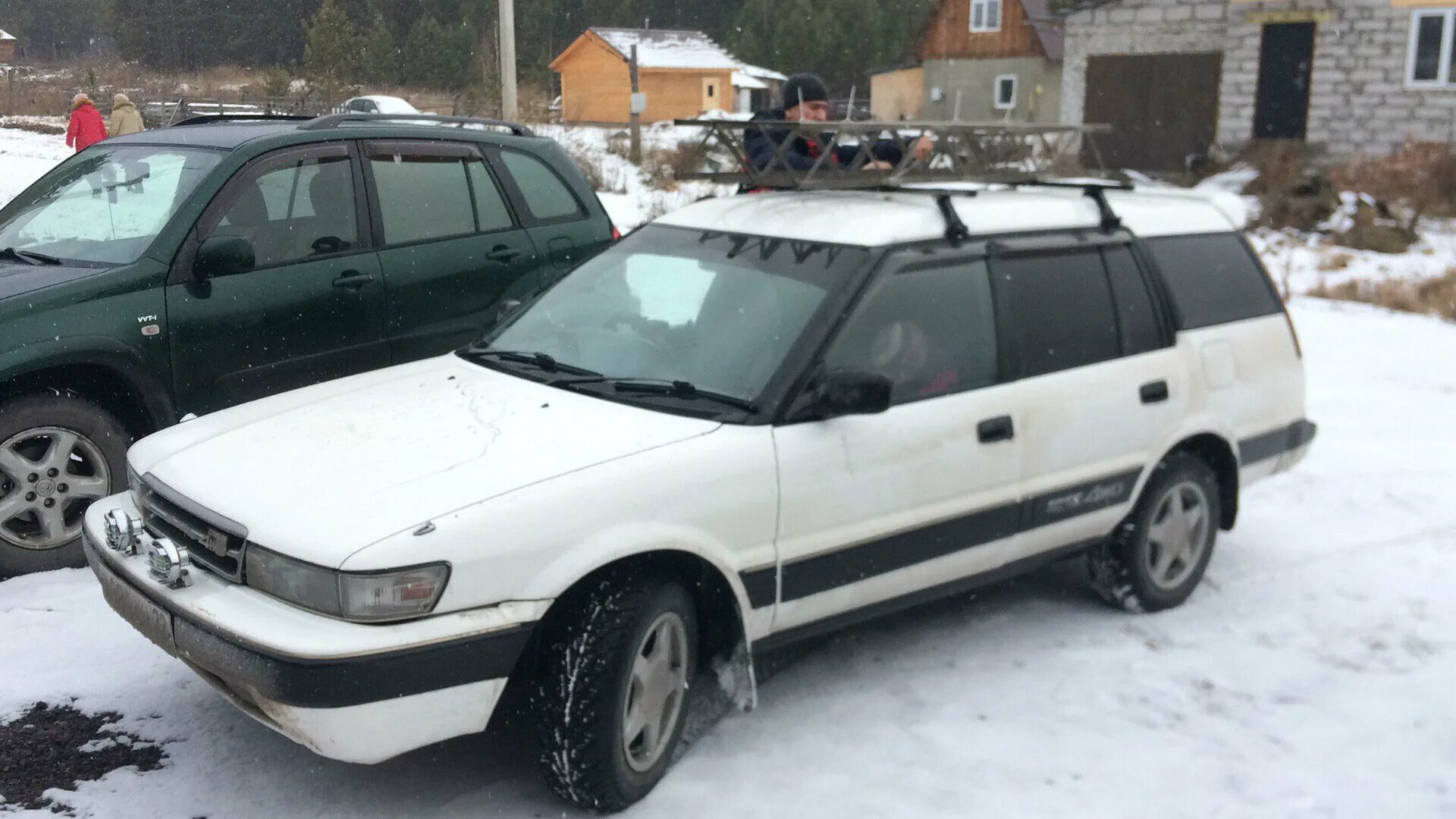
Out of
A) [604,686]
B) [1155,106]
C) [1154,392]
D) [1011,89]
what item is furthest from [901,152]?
[1011,89]

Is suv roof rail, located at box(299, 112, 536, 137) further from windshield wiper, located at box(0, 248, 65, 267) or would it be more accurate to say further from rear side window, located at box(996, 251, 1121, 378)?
rear side window, located at box(996, 251, 1121, 378)

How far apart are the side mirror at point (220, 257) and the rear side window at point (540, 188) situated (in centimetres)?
166

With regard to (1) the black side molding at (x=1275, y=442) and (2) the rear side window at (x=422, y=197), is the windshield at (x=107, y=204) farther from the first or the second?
(1) the black side molding at (x=1275, y=442)

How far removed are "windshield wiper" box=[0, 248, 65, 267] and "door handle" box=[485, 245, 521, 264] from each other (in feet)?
6.19

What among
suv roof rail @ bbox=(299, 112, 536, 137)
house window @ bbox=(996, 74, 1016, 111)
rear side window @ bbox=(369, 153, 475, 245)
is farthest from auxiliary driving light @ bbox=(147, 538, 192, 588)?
house window @ bbox=(996, 74, 1016, 111)

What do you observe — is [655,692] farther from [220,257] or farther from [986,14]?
[986,14]

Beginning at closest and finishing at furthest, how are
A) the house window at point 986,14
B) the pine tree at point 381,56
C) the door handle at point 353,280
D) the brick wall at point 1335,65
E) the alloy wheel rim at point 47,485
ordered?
the alloy wheel rim at point 47,485 < the door handle at point 353,280 < the brick wall at point 1335,65 < the house window at point 986,14 < the pine tree at point 381,56

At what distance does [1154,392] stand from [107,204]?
4.40 metres

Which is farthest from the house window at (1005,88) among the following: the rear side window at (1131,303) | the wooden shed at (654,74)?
the rear side window at (1131,303)

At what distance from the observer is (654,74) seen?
5472 cm

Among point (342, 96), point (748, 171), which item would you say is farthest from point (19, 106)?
point (748, 171)

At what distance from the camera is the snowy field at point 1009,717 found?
3670mm

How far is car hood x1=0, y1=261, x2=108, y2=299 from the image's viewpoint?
197 inches

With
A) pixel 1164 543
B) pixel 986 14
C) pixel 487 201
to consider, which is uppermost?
pixel 986 14
